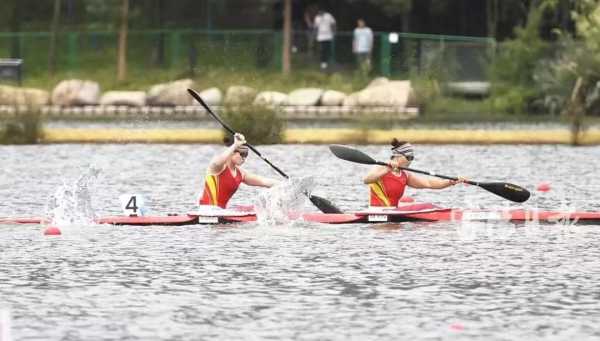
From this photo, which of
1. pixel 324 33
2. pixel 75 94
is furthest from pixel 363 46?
pixel 75 94

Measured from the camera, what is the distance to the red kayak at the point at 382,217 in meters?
21.2

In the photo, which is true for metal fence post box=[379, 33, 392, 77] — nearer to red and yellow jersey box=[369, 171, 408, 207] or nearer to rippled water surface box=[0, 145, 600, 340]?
rippled water surface box=[0, 145, 600, 340]

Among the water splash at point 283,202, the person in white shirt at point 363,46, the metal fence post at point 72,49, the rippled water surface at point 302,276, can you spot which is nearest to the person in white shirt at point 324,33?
Result: the person in white shirt at point 363,46

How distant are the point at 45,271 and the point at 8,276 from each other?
46 centimetres

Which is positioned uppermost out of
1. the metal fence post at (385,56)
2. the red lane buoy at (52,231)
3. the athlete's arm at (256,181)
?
the metal fence post at (385,56)

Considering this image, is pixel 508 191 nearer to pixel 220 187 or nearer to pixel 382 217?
pixel 382 217

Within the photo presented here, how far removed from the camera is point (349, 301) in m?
15.2

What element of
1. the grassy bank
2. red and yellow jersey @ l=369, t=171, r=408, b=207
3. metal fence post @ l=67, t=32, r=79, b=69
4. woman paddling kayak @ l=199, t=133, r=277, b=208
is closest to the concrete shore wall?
the grassy bank

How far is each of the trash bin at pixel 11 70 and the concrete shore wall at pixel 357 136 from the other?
10.1 metres

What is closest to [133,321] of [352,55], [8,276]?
[8,276]

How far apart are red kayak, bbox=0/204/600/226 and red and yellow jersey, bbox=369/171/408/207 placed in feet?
0.35

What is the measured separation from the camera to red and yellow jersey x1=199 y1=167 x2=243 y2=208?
69.5 ft

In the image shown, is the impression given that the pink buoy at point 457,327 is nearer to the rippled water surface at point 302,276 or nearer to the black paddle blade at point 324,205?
the rippled water surface at point 302,276

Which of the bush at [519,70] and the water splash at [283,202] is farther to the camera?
the bush at [519,70]
